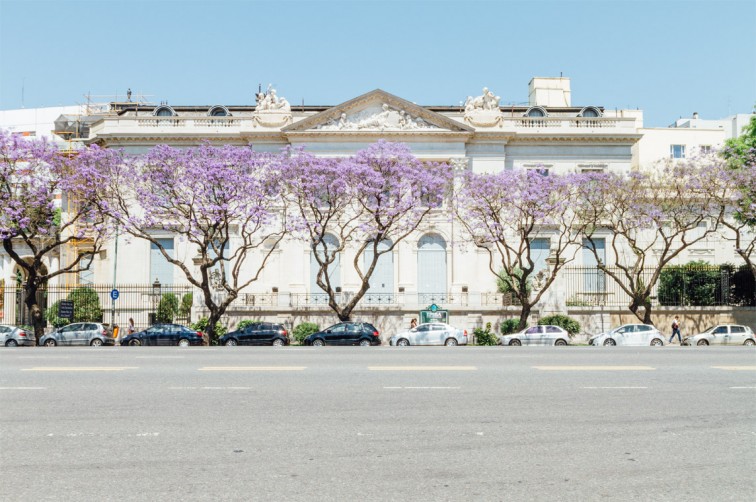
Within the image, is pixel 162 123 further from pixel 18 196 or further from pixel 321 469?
pixel 321 469

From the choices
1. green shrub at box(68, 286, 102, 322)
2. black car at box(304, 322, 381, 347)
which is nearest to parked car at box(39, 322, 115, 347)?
green shrub at box(68, 286, 102, 322)

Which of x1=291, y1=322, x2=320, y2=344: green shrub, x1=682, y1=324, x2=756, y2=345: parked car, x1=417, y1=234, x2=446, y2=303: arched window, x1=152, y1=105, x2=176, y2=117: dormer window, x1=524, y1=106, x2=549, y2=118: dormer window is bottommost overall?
x1=682, y1=324, x2=756, y2=345: parked car

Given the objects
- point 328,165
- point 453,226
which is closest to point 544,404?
point 328,165

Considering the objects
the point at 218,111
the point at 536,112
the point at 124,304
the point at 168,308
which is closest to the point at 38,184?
the point at 168,308

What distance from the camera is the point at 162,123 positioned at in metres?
50.2

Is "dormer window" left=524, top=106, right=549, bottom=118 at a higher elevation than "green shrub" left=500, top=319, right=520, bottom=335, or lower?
higher

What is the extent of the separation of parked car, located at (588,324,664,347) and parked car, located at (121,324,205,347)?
59.9ft

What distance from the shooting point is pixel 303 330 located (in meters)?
37.8

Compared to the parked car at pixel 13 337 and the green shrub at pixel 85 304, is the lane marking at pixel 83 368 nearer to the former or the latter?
the parked car at pixel 13 337

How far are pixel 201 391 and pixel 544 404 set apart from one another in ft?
17.9

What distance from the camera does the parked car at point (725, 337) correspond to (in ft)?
116

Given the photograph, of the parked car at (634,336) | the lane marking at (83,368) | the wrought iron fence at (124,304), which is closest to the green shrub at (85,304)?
the wrought iron fence at (124,304)

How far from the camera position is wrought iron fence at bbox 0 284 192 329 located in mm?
Answer: 41781

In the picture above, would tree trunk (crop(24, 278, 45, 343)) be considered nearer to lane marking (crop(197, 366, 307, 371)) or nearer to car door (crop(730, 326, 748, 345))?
lane marking (crop(197, 366, 307, 371))
